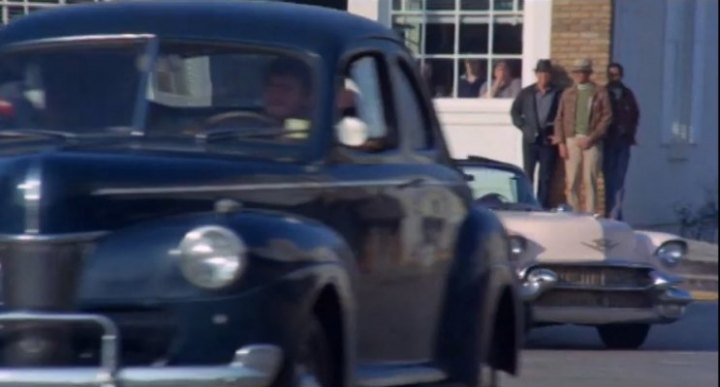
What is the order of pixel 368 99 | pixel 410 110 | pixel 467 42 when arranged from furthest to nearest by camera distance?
pixel 467 42 → pixel 410 110 → pixel 368 99

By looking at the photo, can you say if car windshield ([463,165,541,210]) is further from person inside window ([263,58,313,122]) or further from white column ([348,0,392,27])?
white column ([348,0,392,27])

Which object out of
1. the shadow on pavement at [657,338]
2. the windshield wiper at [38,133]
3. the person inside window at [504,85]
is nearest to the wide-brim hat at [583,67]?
the person inside window at [504,85]

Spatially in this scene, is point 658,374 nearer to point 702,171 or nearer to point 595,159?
point 595,159

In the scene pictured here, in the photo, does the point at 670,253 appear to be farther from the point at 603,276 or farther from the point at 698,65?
the point at 698,65

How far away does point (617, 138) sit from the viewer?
21.5 meters

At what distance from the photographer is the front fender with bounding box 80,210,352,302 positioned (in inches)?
240

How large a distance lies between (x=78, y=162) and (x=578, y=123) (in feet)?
50.0

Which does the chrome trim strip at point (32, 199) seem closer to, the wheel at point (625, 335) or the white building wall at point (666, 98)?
the wheel at point (625, 335)

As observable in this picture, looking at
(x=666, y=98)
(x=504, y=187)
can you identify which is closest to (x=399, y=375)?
(x=504, y=187)

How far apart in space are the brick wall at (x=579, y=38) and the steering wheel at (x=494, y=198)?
24.1 feet

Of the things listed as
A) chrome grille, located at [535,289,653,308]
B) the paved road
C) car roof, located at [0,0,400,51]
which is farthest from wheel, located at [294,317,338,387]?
chrome grille, located at [535,289,653,308]

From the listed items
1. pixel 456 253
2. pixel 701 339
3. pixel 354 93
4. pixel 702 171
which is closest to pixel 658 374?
pixel 701 339

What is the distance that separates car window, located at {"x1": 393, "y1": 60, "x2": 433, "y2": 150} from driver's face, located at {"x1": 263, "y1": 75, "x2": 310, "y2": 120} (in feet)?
2.75

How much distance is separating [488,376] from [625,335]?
19.7 feet
